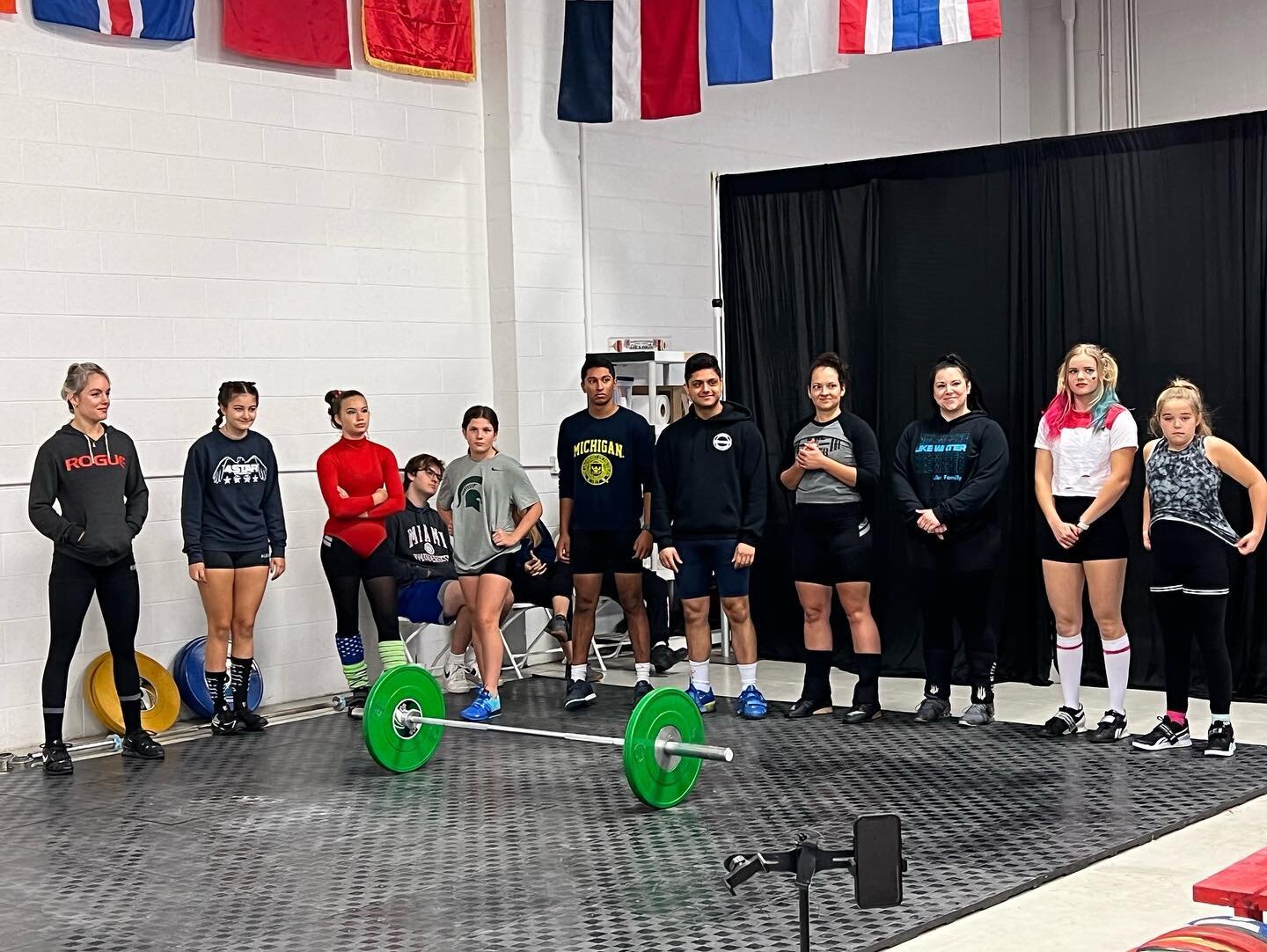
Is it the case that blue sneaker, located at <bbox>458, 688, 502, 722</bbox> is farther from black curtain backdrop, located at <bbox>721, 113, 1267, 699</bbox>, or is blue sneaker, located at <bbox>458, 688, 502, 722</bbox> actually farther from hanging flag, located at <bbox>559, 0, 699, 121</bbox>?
hanging flag, located at <bbox>559, 0, 699, 121</bbox>

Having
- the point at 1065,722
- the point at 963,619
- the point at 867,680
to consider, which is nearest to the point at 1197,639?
the point at 1065,722

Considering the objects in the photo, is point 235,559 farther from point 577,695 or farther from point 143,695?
point 577,695

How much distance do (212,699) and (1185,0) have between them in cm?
762

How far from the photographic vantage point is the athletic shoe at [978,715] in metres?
5.93

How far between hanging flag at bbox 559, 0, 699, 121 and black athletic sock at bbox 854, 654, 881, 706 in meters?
2.82

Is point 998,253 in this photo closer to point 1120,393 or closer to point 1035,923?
point 1120,393

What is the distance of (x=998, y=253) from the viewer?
6.78 metres

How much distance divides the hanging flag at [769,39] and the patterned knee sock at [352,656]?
10.1 ft

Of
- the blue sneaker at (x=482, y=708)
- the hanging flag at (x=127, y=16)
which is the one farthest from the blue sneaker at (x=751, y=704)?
the hanging flag at (x=127, y=16)

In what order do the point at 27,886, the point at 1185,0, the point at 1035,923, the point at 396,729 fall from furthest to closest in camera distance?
1. the point at 1185,0
2. the point at 396,729
3. the point at 27,886
4. the point at 1035,923

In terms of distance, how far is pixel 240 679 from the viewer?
6324mm

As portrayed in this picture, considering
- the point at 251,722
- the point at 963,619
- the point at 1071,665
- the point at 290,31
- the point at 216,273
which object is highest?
the point at 290,31

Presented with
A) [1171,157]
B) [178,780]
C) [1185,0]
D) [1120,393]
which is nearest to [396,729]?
[178,780]

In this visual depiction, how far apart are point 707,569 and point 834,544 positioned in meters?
0.58
